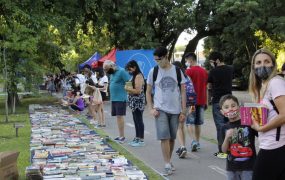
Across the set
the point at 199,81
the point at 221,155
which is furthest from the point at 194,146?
the point at 199,81

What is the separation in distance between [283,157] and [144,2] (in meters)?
20.2

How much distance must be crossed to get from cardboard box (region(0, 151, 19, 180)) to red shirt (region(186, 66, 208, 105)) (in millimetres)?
3802

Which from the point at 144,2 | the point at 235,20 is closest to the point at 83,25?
the point at 144,2

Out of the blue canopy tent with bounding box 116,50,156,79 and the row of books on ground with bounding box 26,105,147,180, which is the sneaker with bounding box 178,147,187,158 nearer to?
the row of books on ground with bounding box 26,105,147,180

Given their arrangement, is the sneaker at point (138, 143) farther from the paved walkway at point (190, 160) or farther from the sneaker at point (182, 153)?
the sneaker at point (182, 153)

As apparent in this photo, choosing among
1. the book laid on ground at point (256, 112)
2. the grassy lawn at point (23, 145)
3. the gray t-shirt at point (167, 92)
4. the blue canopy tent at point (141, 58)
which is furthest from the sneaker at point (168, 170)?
the blue canopy tent at point (141, 58)

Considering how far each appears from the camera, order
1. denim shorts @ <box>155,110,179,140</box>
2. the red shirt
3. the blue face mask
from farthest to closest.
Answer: the red shirt, denim shorts @ <box>155,110,179,140</box>, the blue face mask

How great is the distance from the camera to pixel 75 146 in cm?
1006

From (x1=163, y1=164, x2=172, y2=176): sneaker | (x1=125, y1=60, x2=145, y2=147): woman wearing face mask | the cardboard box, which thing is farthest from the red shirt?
the cardboard box

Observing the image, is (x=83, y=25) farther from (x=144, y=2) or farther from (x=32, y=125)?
(x=32, y=125)

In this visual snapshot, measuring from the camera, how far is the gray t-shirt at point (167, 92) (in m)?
7.68

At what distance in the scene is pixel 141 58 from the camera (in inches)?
902

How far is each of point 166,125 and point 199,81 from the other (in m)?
2.19

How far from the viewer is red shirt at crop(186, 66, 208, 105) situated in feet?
31.3
